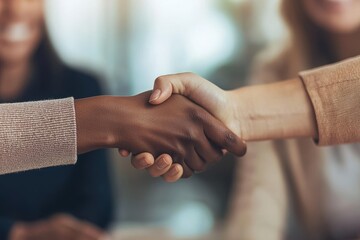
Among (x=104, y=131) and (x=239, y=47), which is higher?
(x=104, y=131)

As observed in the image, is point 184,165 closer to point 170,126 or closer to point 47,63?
point 170,126

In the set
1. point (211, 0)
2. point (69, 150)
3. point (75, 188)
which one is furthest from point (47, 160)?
point (211, 0)

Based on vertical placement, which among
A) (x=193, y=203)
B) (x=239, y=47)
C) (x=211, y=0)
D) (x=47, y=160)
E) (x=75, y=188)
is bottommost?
(x=193, y=203)

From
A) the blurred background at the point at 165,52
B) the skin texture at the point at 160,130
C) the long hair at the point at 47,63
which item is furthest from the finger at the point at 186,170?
the blurred background at the point at 165,52

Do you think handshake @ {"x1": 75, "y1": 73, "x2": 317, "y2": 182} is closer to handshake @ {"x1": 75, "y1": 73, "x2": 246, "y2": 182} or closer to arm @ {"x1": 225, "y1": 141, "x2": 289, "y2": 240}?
handshake @ {"x1": 75, "y1": 73, "x2": 246, "y2": 182}

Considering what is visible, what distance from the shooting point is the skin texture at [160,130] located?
602mm

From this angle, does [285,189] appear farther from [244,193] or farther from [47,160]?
[47,160]

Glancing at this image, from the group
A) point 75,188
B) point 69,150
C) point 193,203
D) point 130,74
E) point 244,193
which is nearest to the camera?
point 69,150

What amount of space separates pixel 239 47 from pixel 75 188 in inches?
24.9

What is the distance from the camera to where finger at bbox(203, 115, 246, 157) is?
2.12ft

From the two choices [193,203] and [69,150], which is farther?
[193,203]

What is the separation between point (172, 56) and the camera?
144 cm

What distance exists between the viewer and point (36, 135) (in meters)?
0.57

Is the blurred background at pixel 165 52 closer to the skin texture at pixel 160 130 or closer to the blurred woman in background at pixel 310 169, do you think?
the blurred woman in background at pixel 310 169
